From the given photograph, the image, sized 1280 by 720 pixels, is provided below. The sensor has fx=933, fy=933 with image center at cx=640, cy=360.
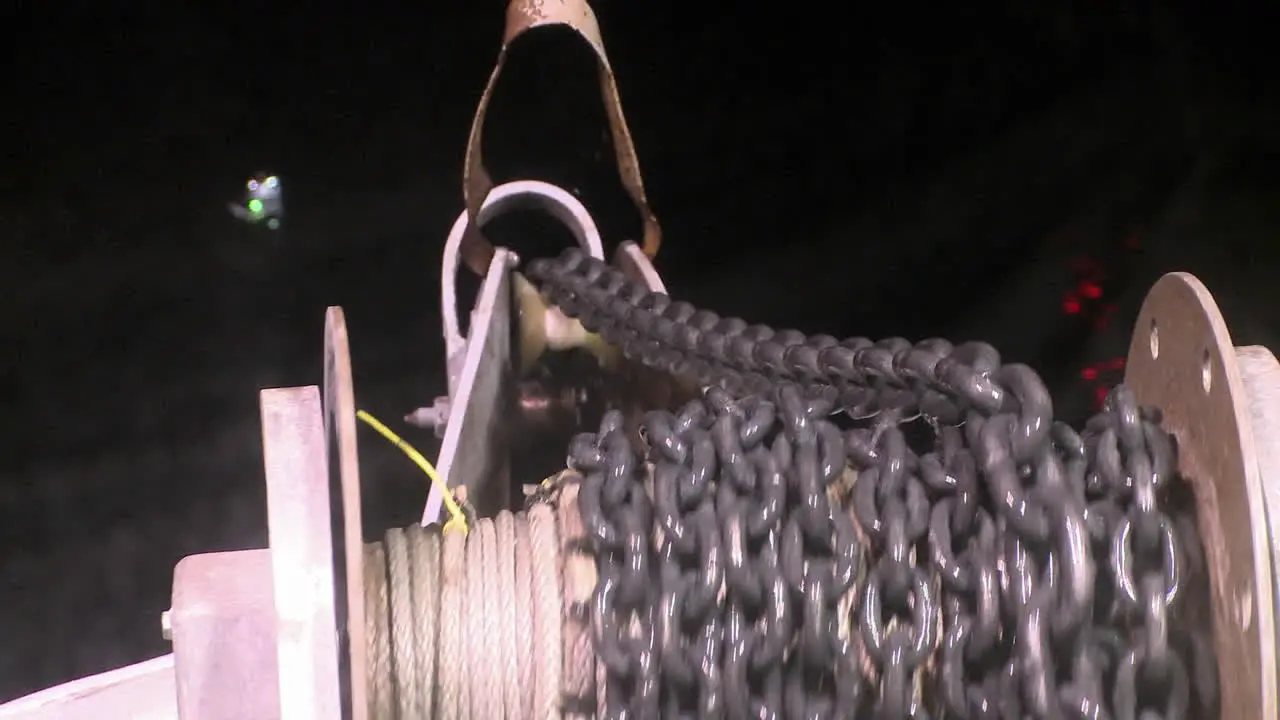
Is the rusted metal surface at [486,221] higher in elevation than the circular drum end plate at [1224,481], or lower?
higher

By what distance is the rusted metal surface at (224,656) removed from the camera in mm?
587

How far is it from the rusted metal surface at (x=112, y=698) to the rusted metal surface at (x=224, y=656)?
0.20 meters

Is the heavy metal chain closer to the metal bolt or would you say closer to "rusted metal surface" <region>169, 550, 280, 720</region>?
"rusted metal surface" <region>169, 550, 280, 720</region>

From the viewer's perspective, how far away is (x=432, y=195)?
1545mm

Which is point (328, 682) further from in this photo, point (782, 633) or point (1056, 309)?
point (1056, 309)

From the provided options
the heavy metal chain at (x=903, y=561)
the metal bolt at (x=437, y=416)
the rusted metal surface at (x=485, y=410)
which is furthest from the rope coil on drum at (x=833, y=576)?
the metal bolt at (x=437, y=416)

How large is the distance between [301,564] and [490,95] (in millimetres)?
701

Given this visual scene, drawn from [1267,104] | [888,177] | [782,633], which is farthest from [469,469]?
[1267,104]

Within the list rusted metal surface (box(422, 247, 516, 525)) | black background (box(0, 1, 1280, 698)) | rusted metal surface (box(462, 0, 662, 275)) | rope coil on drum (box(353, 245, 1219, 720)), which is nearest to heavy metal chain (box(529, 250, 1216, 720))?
rope coil on drum (box(353, 245, 1219, 720))

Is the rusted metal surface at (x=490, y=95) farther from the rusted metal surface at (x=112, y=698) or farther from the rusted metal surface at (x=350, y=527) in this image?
the rusted metal surface at (x=112, y=698)

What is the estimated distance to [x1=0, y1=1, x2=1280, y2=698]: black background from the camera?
1454 millimetres

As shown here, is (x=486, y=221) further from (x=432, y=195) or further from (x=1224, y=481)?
(x=1224, y=481)

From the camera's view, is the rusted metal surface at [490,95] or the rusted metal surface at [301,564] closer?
the rusted metal surface at [301,564]

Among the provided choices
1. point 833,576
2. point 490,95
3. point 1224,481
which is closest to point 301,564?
point 833,576
